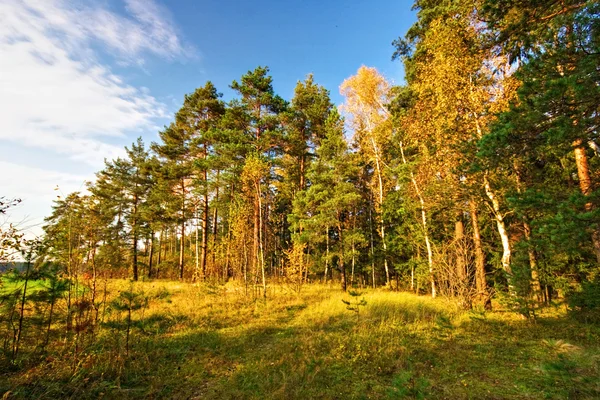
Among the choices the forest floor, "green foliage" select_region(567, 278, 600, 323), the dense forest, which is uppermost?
the dense forest

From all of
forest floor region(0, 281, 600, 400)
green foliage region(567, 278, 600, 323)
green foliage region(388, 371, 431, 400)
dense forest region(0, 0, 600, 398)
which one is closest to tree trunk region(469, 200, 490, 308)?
dense forest region(0, 0, 600, 398)

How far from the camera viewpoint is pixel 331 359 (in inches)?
208

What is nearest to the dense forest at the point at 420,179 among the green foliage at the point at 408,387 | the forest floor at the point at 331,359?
the forest floor at the point at 331,359

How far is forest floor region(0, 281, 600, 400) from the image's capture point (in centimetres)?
398

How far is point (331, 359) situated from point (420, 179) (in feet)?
27.9

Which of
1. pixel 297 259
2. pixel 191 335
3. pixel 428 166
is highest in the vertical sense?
pixel 428 166

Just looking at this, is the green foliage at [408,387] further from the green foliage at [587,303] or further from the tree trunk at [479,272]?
the tree trunk at [479,272]

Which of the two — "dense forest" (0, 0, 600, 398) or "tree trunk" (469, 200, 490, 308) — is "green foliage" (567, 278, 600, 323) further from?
"tree trunk" (469, 200, 490, 308)

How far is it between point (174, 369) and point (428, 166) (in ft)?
33.0

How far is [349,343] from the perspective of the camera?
19.8 ft

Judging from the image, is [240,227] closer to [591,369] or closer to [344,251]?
[344,251]

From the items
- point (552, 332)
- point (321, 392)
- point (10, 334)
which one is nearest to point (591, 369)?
point (552, 332)

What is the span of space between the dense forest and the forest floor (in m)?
0.81

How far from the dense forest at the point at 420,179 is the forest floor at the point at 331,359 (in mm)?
Answer: 808
